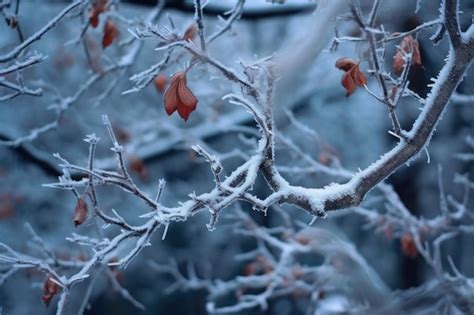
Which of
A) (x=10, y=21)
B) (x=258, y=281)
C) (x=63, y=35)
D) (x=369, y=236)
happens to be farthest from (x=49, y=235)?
(x=369, y=236)

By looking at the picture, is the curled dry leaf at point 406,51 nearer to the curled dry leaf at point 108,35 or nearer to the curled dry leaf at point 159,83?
the curled dry leaf at point 108,35

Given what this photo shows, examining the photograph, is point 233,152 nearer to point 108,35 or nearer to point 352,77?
point 108,35

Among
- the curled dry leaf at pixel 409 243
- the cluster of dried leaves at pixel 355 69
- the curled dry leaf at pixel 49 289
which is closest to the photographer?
the cluster of dried leaves at pixel 355 69

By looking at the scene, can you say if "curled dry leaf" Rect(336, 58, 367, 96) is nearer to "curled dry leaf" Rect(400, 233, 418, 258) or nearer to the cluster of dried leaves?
the cluster of dried leaves

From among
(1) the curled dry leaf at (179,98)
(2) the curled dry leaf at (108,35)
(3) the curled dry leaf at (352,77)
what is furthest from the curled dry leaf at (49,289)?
(3) the curled dry leaf at (352,77)

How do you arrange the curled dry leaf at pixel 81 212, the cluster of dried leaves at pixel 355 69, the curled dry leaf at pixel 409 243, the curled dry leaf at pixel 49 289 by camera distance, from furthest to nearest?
the curled dry leaf at pixel 409 243 → the curled dry leaf at pixel 49 289 → the cluster of dried leaves at pixel 355 69 → the curled dry leaf at pixel 81 212

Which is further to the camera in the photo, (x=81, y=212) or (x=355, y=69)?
(x=355, y=69)

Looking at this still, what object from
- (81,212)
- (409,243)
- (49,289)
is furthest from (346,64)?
(409,243)
